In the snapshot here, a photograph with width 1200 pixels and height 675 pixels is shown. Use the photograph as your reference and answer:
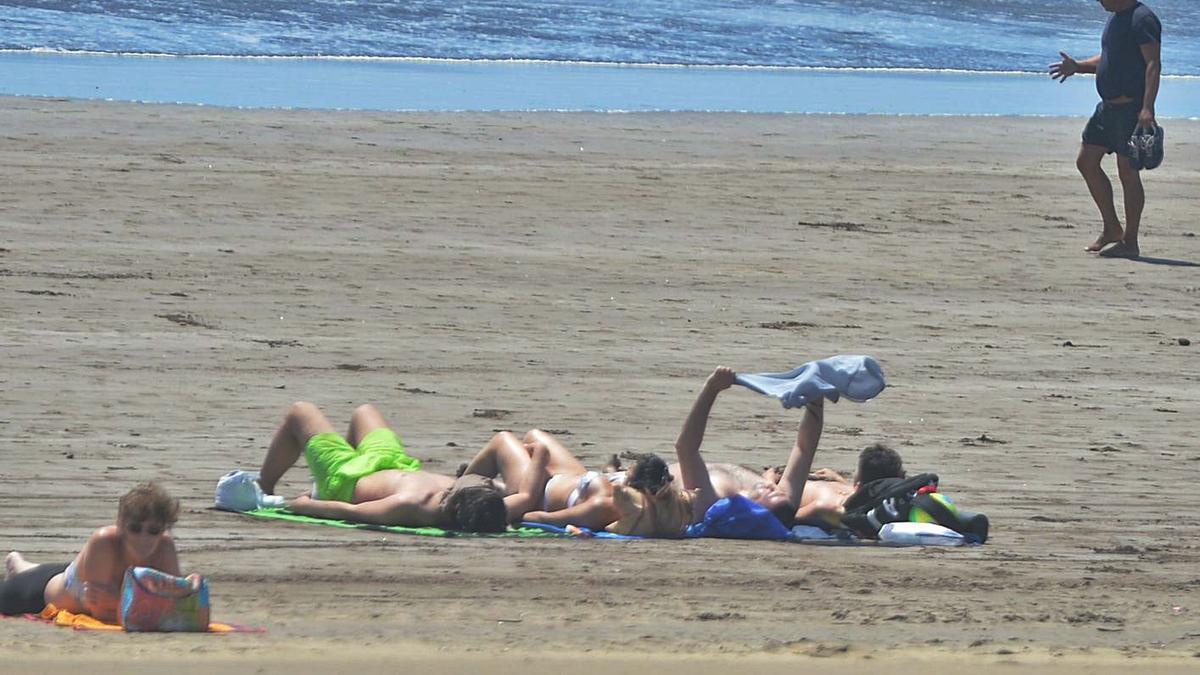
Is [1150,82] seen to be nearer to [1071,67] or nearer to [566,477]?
[1071,67]

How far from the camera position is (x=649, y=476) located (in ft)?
22.9

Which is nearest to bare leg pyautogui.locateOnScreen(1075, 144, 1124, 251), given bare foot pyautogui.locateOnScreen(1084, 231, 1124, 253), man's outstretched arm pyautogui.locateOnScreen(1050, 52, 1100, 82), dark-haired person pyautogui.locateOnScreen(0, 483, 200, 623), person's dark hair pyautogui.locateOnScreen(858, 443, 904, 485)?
bare foot pyautogui.locateOnScreen(1084, 231, 1124, 253)

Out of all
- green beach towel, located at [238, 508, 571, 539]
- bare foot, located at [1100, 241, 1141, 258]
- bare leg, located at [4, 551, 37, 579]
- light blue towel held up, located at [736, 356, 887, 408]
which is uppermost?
light blue towel held up, located at [736, 356, 887, 408]

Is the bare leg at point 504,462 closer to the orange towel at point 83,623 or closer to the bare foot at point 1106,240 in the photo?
the orange towel at point 83,623

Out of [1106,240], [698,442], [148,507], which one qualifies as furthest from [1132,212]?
[148,507]

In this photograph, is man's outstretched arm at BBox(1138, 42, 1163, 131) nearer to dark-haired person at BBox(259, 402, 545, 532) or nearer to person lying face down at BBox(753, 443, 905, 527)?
person lying face down at BBox(753, 443, 905, 527)

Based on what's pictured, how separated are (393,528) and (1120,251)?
25.5 feet

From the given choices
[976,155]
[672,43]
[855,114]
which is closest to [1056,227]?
[976,155]

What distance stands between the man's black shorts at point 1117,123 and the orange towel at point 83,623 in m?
9.06

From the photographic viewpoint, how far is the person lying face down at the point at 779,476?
721 cm

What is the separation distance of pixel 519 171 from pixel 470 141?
4.96ft

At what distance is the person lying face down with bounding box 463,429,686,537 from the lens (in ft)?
23.1

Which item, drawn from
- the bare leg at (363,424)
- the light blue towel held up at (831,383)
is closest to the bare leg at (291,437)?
the bare leg at (363,424)

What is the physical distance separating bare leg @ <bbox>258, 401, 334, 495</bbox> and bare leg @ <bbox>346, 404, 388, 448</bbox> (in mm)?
233
